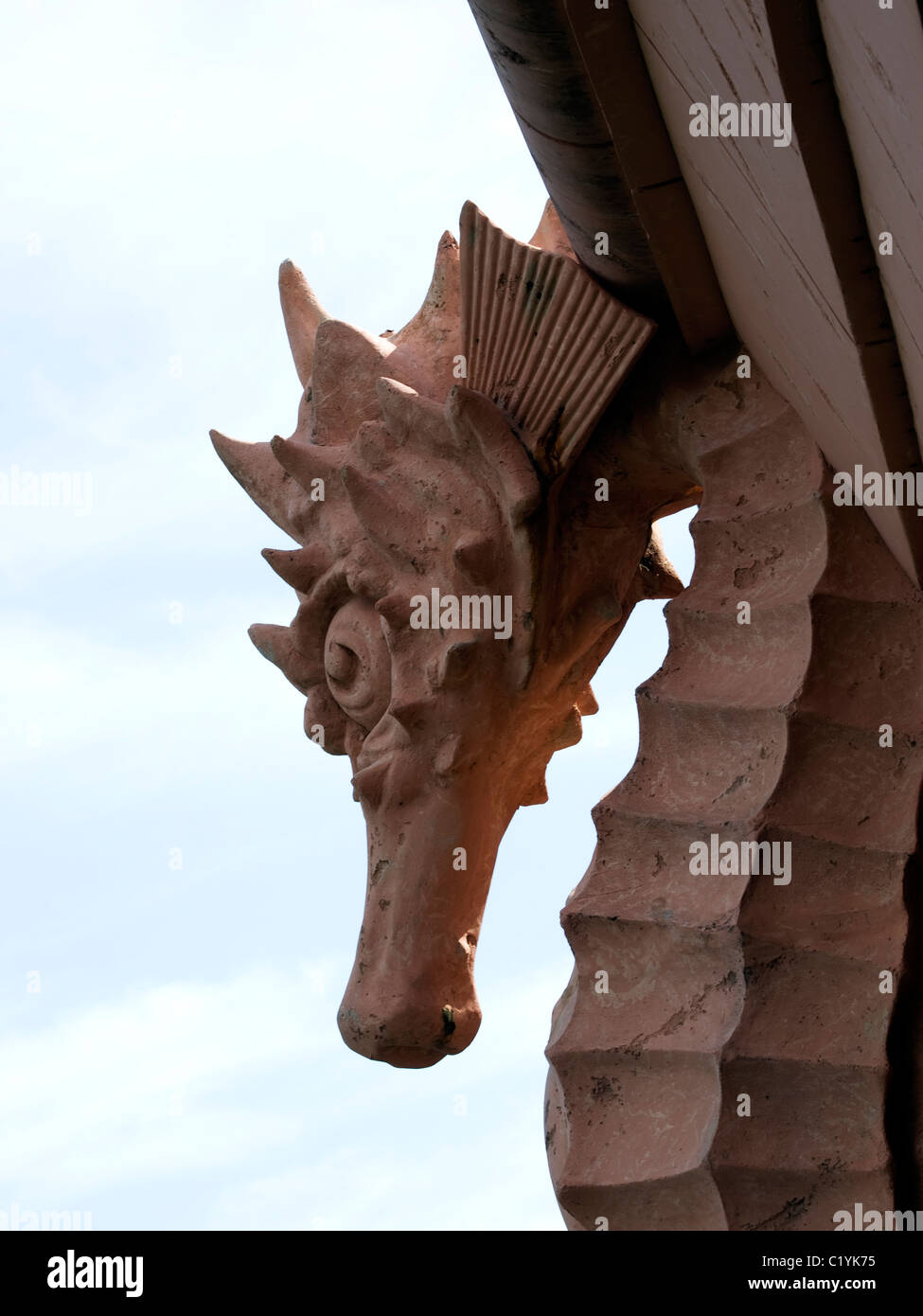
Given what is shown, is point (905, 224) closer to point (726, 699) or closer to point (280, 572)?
point (726, 699)

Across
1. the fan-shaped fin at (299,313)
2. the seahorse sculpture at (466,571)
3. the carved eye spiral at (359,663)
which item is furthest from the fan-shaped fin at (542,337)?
the fan-shaped fin at (299,313)

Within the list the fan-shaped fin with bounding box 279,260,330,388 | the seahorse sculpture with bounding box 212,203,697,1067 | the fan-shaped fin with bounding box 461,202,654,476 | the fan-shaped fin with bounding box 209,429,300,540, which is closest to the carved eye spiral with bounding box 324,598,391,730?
the seahorse sculpture with bounding box 212,203,697,1067

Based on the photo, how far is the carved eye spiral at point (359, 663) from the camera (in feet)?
7.07

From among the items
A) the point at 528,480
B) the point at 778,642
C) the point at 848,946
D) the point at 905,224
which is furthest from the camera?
the point at 528,480

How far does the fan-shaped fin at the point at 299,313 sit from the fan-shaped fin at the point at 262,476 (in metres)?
0.14

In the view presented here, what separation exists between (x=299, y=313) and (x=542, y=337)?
61cm

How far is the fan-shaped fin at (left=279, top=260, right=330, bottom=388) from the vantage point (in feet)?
8.06

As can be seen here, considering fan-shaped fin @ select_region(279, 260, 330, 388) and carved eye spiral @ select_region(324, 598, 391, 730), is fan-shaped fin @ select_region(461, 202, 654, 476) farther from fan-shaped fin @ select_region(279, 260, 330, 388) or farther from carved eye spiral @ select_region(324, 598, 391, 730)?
fan-shaped fin @ select_region(279, 260, 330, 388)

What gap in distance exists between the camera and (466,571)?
2014 millimetres

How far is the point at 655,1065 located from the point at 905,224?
101cm

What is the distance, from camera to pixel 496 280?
2027 mm

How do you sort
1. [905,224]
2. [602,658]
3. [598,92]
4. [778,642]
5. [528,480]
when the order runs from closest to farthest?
1. [905,224]
2. [598,92]
3. [778,642]
4. [528,480]
5. [602,658]

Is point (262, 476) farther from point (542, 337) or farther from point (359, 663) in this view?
point (542, 337)

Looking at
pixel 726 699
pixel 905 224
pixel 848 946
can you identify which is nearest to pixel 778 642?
pixel 726 699
